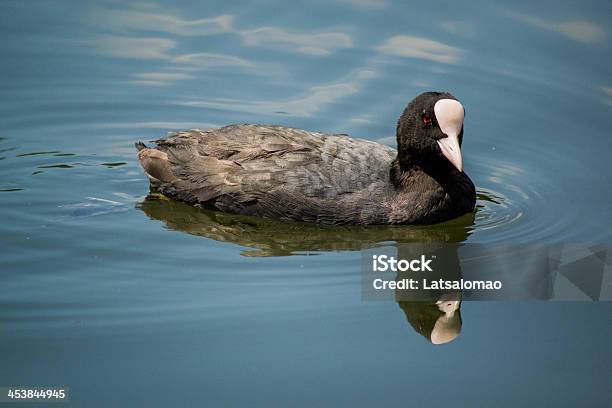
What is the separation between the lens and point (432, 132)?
8516 mm

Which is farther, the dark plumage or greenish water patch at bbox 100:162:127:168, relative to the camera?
greenish water patch at bbox 100:162:127:168

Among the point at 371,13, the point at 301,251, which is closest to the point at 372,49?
the point at 371,13

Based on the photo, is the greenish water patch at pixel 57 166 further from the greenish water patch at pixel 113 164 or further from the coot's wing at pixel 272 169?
the coot's wing at pixel 272 169

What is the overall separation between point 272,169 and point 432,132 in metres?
1.28

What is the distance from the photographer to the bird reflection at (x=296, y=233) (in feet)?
27.1

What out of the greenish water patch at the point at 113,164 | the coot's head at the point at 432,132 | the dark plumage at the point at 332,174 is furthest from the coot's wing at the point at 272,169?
the greenish water patch at the point at 113,164

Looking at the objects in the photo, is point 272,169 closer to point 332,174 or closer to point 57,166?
point 332,174

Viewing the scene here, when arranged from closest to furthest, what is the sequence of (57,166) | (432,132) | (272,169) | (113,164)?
(432,132) < (272,169) < (57,166) < (113,164)

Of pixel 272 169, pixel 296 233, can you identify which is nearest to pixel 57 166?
pixel 272 169

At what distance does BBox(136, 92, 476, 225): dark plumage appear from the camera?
8531 millimetres

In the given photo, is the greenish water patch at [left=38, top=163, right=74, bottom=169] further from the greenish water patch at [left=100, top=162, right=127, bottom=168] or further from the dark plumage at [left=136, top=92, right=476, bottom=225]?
the dark plumage at [left=136, top=92, right=476, bottom=225]

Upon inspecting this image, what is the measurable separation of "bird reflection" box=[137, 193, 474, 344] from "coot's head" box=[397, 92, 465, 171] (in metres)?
0.56

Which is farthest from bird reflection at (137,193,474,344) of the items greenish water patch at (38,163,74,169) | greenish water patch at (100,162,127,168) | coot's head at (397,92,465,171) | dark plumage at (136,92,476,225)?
greenish water patch at (38,163,74,169)

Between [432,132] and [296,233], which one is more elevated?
[432,132]
